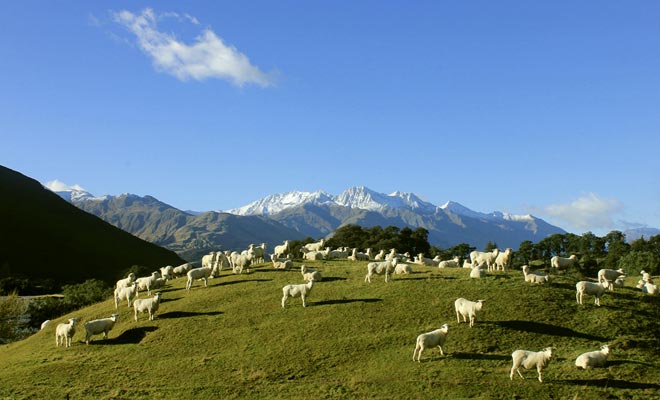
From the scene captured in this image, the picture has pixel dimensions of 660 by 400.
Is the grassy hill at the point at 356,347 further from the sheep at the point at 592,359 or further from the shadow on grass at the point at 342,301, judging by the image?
the sheep at the point at 592,359

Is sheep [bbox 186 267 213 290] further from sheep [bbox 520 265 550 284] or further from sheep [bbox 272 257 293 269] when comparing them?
sheep [bbox 520 265 550 284]

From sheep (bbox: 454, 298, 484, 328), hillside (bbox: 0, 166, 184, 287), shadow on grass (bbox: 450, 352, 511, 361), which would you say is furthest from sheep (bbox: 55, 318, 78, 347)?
hillside (bbox: 0, 166, 184, 287)

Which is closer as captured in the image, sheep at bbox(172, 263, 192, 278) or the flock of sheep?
the flock of sheep

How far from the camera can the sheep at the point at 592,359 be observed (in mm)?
22484

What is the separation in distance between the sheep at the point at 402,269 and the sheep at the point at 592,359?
17.1 meters

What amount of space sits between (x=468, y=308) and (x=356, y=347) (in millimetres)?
6728

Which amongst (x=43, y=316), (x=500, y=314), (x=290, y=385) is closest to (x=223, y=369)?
(x=290, y=385)

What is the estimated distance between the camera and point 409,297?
3316 centimetres

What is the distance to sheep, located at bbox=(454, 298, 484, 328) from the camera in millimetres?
27641

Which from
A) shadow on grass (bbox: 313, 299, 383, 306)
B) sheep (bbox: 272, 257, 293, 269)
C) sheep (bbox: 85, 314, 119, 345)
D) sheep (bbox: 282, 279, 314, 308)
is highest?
sheep (bbox: 272, 257, 293, 269)

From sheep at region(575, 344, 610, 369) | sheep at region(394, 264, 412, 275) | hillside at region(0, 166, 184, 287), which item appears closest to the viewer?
sheep at region(575, 344, 610, 369)

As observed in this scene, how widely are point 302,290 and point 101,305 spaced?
20373mm

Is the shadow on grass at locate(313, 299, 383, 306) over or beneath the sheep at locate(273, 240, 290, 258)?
beneath

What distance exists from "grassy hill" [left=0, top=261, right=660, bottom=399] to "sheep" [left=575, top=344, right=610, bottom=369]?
382 millimetres
